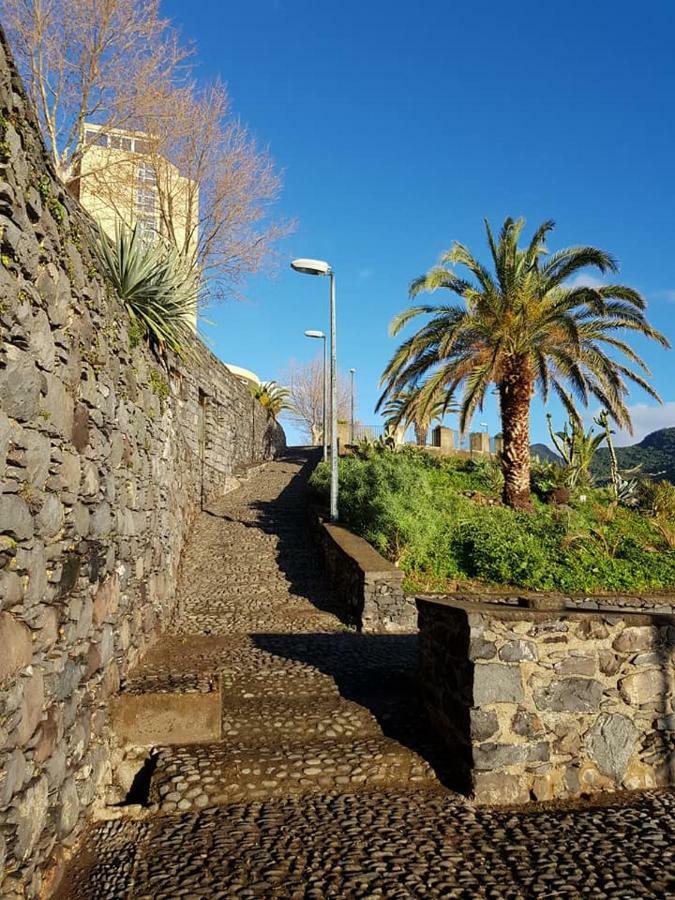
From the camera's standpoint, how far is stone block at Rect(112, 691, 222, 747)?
4.14 m

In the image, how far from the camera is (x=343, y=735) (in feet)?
14.3

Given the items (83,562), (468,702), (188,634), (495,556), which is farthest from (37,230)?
(495,556)

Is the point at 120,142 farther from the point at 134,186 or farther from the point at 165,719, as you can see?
the point at 165,719

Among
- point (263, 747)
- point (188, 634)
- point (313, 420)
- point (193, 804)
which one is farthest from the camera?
point (313, 420)

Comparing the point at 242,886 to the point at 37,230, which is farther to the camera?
the point at 37,230

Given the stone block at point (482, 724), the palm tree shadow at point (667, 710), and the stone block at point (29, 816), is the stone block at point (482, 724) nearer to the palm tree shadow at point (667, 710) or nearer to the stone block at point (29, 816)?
the palm tree shadow at point (667, 710)

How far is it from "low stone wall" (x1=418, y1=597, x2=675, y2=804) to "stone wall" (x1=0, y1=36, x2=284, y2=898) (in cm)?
221

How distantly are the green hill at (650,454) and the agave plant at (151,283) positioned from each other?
171 feet

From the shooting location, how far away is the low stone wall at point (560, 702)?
3760 mm

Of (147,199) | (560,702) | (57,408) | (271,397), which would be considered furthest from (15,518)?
(271,397)

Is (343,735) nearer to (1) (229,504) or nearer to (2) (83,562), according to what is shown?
(2) (83,562)

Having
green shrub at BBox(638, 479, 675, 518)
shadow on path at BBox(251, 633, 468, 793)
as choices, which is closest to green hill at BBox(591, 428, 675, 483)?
green shrub at BBox(638, 479, 675, 518)

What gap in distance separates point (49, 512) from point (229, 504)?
1085 cm

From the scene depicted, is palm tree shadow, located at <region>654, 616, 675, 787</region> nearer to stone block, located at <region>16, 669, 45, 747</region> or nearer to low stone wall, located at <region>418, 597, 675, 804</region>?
low stone wall, located at <region>418, 597, 675, 804</region>
